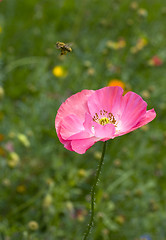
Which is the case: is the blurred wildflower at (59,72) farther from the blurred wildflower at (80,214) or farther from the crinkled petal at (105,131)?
the crinkled petal at (105,131)

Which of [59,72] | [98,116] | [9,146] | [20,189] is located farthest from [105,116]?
[59,72]

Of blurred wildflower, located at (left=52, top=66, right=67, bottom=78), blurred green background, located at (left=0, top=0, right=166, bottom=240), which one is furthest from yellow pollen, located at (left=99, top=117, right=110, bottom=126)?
blurred wildflower, located at (left=52, top=66, right=67, bottom=78)

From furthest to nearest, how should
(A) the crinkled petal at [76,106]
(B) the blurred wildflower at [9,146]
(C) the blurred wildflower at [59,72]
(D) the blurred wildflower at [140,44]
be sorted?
1. (D) the blurred wildflower at [140,44]
2. (C) the blurred wildflower at [59,72]
3. (B) the blurred wildflower at [9,146]
4. (A) the crinkled petal at [76,106]

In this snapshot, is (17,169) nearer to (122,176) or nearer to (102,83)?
(122,176)

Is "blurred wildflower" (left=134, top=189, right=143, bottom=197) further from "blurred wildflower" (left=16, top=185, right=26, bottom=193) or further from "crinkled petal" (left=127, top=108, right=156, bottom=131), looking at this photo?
"crinkled petal" (left=127, top=108, right=156, bottom=131)

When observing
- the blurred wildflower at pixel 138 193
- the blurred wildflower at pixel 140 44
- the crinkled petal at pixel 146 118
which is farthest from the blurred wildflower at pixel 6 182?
the blurred wildflower at pixel 140 44

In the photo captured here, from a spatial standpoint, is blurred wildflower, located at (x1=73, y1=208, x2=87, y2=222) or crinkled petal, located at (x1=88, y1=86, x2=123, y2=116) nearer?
crinkled petal, located at (x1=88, y1=86, x2=123, y2=116)
